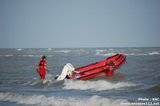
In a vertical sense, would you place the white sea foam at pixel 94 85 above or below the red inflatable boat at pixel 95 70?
below

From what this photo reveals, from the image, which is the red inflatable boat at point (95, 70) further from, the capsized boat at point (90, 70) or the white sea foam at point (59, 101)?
the white sea foam at point (59, 101)

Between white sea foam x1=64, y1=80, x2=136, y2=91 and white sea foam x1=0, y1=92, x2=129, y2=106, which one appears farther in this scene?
white sea foam x1=64, y1=80, x2=136, y2=91

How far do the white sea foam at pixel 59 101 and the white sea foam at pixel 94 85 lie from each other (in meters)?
3.45

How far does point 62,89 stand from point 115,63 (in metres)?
4.44

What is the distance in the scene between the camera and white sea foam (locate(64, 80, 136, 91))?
Result: 1694 centimetres

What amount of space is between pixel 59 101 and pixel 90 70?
6617 mm

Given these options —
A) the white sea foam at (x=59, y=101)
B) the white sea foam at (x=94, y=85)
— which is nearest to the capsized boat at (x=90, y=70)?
the white sea foam at (x=94, y=85)

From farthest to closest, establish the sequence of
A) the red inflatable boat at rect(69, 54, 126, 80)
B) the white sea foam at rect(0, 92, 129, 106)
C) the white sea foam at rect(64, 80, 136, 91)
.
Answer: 1. the red inflatable boat at rect(69, 54, 126, 80)
2. the white sea foam at rect(64, 80, 136, 91)
3. the white sea foam at rect(0, 92, 129, 106)

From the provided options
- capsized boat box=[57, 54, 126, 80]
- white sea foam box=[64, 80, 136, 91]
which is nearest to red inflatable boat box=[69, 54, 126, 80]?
capsized boat box=[57, 54, 126, 80]

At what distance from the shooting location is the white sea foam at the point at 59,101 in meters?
12.3

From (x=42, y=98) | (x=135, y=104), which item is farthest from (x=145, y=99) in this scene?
(x=42, y=98)

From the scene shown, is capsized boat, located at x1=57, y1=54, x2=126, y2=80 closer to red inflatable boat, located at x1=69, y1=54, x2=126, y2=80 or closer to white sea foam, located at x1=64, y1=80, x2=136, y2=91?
red inflatable boat, located at x1=69, y1=54, x2=126, y2=80

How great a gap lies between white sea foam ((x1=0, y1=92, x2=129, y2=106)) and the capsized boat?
475cm

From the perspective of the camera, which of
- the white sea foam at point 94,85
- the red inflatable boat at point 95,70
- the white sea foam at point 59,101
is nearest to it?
the white sea foam at point 59,101
